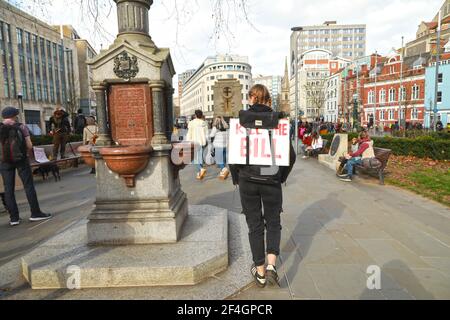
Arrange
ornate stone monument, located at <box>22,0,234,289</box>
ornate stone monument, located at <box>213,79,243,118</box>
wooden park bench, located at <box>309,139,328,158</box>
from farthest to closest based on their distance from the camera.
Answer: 1. ornate stone monument, located at <box>213,79,243,118</box>
2. wooden park bench, located at <box>309,139,328,158</box>
3. ornate stone monument, located at <box>22,0,234,289</box>

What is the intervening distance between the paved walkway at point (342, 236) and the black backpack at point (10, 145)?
118 cm

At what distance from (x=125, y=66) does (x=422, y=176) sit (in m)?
8.95

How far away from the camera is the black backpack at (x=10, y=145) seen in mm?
5340

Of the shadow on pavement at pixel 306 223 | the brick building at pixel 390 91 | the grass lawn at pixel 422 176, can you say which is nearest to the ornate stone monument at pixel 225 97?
the grass lawn at pixel 422 176

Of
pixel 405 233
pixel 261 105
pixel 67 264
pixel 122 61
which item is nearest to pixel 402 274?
pixel 405 233

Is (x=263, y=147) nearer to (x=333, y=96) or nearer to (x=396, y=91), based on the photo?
(x=396, y=91)

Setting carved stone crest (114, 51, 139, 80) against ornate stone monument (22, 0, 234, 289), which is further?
carved stone crest (114, 51, 139, 80)

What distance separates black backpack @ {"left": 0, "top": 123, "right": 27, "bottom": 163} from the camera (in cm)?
534

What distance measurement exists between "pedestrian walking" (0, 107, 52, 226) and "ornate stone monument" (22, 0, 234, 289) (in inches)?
68.3

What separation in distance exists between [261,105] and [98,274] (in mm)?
2411

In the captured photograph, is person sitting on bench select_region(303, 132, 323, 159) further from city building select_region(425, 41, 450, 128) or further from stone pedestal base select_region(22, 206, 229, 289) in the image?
city building select_region(425, 41, 450, 128)

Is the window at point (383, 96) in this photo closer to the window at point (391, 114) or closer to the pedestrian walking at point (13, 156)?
the window at point (391, 114)

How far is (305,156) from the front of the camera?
48.8 ft

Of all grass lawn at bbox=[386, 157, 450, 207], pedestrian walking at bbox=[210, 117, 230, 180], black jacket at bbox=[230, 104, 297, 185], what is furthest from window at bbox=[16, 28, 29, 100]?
black jacket at bbox=[230, 104, 297, 185]
